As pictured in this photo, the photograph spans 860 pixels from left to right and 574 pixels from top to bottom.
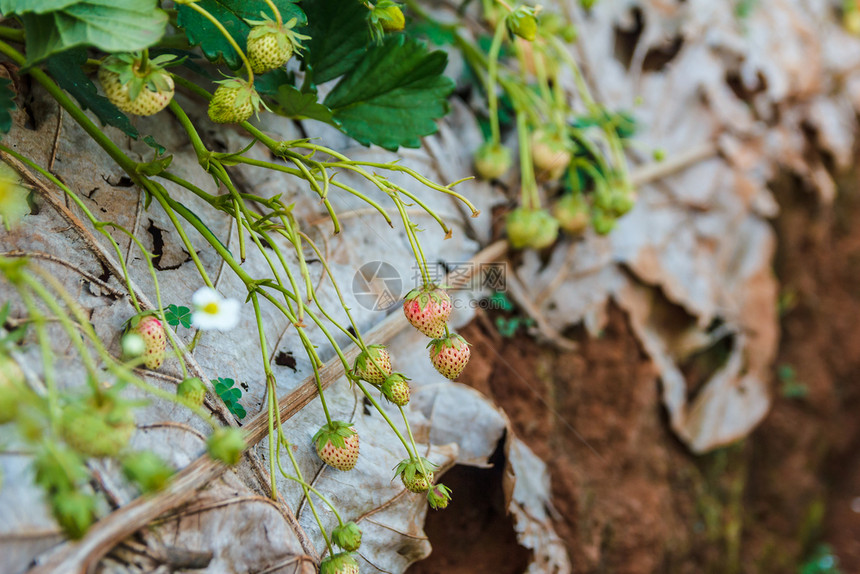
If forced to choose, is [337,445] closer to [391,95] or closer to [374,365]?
[374,365]

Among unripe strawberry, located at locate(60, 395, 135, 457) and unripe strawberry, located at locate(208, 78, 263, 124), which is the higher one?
unripe strawberry, located at locate(208, 78, 263, 124)

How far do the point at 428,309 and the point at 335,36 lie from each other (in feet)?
1.31

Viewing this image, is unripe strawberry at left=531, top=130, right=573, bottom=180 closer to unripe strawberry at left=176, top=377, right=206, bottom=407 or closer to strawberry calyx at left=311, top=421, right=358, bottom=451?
strawberry calyx at left=311, top=421, right=358, bottom=451

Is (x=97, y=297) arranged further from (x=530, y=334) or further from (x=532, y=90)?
(x=532, y=90)

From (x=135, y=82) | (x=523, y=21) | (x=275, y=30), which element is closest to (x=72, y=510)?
(x=135, y=82)

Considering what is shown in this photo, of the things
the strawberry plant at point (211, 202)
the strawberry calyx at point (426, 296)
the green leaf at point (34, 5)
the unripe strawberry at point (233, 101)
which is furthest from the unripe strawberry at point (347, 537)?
the green leaf at point (34, 5)

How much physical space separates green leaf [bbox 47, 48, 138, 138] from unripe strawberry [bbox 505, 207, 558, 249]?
66 cm

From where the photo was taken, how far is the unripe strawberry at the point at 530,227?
3.75 feet

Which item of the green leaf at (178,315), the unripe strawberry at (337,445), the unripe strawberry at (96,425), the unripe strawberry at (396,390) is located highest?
the unripe strawberry at (96,425)

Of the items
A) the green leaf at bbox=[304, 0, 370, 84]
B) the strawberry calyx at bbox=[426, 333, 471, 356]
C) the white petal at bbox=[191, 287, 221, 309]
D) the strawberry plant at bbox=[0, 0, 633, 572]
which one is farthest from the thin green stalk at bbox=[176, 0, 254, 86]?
the strawberry calyx at bbox=[426, 333, 471, 356]

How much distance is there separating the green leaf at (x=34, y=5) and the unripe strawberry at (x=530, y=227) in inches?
30.2

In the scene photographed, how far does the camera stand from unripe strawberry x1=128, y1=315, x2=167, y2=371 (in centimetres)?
66

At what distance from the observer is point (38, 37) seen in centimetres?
60

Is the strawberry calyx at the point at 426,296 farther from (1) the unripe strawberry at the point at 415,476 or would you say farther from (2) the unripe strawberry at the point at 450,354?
(1) the unripe strawberry at the point at 415,476
